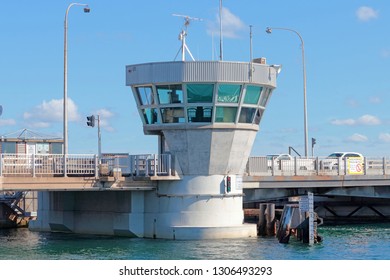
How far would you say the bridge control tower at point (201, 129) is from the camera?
154 feet

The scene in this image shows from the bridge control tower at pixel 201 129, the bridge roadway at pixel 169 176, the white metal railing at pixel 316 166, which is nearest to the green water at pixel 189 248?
the bridge control tower at pixel 201 129

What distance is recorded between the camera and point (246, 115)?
48469 mm

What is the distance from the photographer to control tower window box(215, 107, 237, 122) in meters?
47.3

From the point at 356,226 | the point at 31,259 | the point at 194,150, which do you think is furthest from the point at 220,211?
the point at 356,226

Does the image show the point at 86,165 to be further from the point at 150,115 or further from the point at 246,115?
the point at 246,115

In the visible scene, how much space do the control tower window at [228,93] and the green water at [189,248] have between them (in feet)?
23.8

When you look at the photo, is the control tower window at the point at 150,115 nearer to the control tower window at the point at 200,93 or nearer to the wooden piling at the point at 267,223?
the control tower window at the point at 200,93

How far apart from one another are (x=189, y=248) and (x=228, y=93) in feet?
28.0

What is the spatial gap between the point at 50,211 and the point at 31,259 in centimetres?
1592

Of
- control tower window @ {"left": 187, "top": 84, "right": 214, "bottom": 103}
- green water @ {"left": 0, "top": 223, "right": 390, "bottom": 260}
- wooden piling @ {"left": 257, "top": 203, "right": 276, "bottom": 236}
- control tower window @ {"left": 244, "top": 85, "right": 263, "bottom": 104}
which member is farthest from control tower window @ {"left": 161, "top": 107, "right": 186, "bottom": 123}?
wooden piling @ {"left": 257, "top": 203, "right": 276, "bottom": 236}

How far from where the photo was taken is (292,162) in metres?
56.9

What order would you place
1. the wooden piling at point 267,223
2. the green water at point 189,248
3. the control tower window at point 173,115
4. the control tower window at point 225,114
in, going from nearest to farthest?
the green water at point 189,248
the control tower window at point 225,114
the control tower window at point 173,115
the wooden piling at point 267,223

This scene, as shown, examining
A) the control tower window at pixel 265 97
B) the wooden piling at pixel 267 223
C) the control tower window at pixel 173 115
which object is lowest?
the wooden piling at pixel 267 223

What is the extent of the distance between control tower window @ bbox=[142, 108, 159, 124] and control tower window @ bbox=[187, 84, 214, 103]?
2.33 metres
